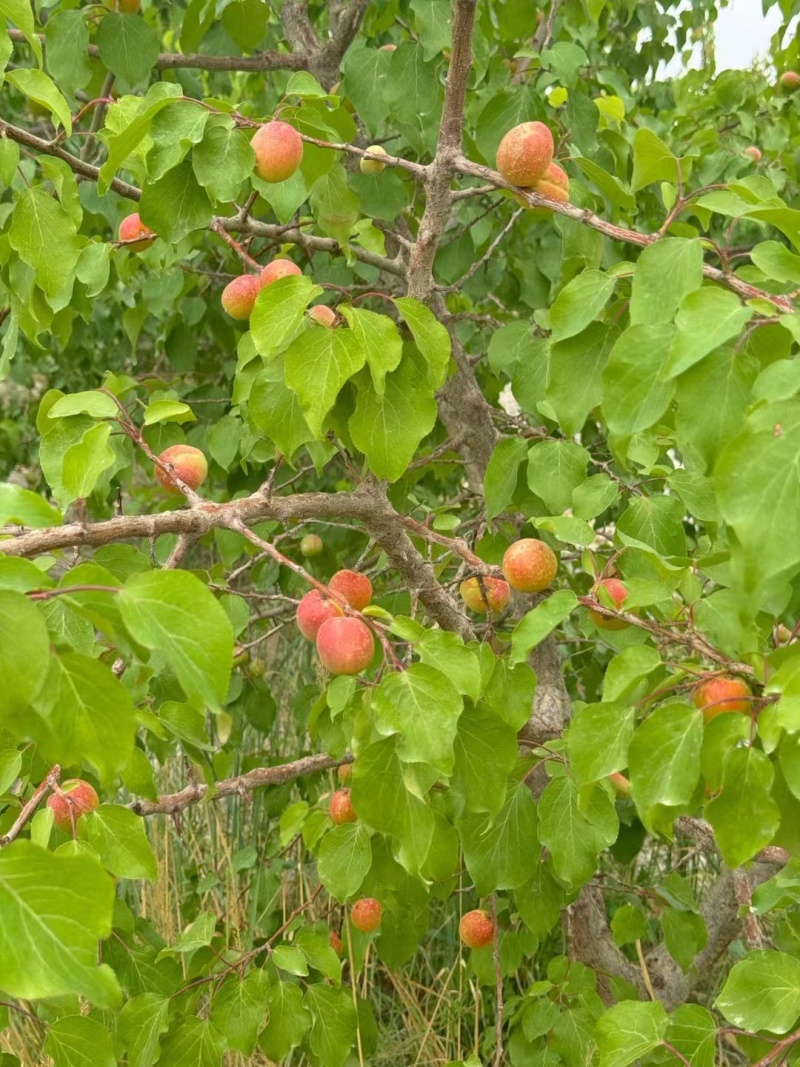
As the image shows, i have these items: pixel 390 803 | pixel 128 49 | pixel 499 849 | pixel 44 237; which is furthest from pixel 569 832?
pixel 128 49

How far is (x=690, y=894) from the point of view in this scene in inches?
65.5

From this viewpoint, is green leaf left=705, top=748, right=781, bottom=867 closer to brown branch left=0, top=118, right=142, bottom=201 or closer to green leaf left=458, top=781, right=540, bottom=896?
green leaf left=458, top=781, right=540, bottom=896

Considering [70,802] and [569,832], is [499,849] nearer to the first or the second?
[569,832]

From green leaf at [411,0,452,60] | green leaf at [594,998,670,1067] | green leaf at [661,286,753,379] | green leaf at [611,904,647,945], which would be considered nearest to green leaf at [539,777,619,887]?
green leaf at [594,998,670,1067]

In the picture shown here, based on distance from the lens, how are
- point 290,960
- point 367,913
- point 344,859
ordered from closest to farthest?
point 344,859, point 290,960, point 367,913

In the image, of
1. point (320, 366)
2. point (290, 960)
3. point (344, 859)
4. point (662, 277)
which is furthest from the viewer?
point (290, 960)

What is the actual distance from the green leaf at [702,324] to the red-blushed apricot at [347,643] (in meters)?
0.40

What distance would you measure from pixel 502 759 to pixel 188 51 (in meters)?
1.49

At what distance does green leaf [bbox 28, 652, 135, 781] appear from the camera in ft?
2.20

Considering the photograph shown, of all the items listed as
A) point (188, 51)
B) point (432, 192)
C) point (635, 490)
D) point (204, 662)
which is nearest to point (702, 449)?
point (204, 662)

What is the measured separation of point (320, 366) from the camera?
38.6 inches

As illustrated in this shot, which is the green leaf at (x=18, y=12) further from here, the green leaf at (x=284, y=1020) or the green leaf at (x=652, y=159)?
the green leaf at (x=284, y=1020)

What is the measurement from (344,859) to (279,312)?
586mm

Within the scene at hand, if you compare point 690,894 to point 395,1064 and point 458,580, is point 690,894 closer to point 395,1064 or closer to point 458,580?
point 458,580
